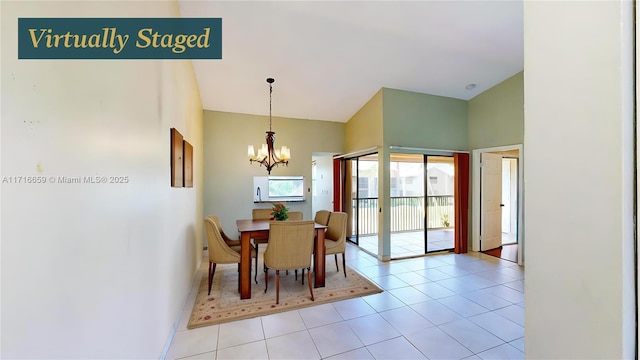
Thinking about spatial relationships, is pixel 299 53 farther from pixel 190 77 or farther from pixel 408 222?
pixel 408 222

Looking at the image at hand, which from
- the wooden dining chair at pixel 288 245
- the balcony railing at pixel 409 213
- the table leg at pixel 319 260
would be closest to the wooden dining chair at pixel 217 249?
the wooden dining chair at pixel 288 245

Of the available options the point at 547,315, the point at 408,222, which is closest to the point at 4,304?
the point at 547,315

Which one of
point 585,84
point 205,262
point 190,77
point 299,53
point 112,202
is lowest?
point 205,262

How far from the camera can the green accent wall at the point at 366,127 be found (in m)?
4.60

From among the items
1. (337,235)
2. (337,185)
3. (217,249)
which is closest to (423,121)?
(337,185)

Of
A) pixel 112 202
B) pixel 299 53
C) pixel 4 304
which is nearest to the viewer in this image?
pixel 4 304

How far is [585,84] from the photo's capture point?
530 millimetres

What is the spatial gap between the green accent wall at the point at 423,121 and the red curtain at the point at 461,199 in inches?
11.3

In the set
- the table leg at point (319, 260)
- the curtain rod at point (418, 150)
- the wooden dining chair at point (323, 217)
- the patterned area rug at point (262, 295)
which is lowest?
the patterned area rug at point (262, 295)

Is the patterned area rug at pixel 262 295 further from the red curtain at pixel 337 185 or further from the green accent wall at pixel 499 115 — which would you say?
the green accent wall at pixel 499 115

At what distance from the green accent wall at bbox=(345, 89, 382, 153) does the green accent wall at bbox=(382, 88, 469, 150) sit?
153mm

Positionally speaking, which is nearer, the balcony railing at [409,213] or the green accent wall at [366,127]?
the green accent wall at [366,127]

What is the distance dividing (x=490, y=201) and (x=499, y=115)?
167 centimetres

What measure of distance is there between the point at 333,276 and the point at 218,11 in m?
3.59
